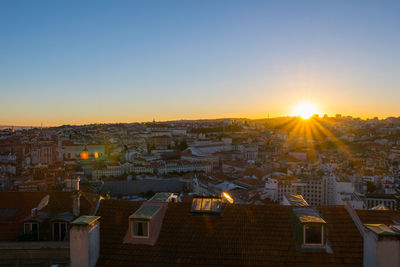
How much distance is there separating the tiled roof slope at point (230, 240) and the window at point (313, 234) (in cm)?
10

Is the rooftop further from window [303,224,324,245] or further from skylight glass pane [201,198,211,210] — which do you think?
window [303,224,324,245]

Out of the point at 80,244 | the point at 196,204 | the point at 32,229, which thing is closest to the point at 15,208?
the point at 32,229

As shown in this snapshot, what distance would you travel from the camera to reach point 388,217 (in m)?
3.38

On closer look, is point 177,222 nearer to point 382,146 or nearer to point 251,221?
point 251,221

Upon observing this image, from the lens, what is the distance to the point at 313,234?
2873 millimetres

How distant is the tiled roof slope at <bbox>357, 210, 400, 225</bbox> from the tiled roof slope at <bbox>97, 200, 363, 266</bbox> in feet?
0.87

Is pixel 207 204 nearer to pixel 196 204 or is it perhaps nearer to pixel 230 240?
pixel 196 204

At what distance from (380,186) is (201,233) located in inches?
995

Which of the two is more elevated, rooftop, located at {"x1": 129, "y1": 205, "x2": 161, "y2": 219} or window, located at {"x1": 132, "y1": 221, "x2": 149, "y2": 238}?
rooftop, located at {"x1": 129, "y1": 205, "x2": 161, "y2": 219}

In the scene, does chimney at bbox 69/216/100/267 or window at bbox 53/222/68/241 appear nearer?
chimney at bbox 69/216/100/267

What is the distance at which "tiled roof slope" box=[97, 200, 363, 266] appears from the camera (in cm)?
279

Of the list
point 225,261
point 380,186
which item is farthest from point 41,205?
point 380,186

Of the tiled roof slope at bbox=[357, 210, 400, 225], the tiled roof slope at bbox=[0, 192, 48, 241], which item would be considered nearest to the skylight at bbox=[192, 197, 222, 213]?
the tiled roof slope at bbox=[357, 210, 400, 225]

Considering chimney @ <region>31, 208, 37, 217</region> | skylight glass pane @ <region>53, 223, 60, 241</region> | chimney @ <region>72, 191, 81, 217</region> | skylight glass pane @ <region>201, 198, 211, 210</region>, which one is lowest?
skylight glass pane @ <region>53, 223, 60, 241</region>
